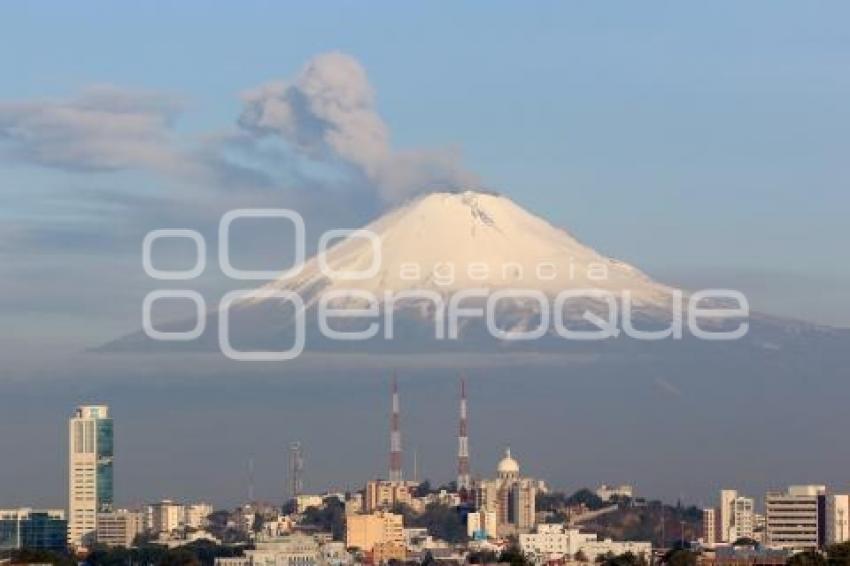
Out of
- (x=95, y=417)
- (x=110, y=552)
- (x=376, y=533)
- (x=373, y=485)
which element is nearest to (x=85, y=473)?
(x=95, y=417)

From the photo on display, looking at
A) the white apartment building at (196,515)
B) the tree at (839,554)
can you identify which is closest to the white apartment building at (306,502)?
the white apartment building at (196,515)

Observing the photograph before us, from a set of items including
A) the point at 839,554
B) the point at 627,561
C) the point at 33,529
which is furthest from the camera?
the point at 33,529

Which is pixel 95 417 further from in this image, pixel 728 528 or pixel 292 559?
pixel 292 559

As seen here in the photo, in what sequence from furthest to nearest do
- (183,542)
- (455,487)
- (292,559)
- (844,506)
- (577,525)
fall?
1. (455,487)
2. (577,525)
3. (183,542)
4. (844,506)
5. (292,559)

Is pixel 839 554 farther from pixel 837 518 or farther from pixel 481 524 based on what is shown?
pixel 481 524

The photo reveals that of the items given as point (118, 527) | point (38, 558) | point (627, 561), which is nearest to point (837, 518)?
point (627, 561)

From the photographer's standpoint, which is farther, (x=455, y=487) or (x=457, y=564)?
(x=455, y=487)

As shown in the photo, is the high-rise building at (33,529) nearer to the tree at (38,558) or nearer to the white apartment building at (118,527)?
the white apartment building at (118,527)
